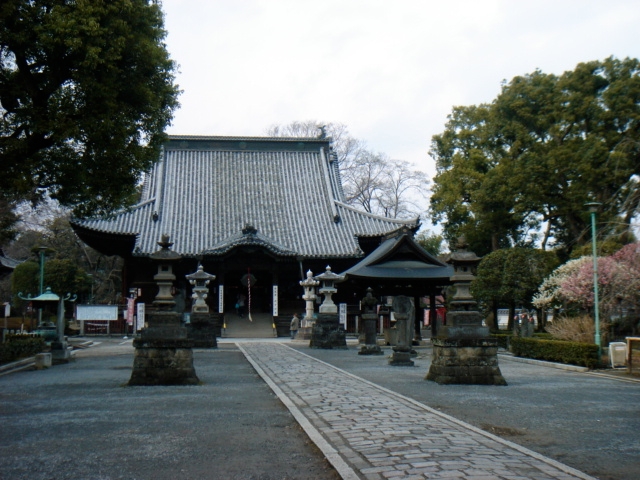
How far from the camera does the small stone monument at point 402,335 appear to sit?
677 inches

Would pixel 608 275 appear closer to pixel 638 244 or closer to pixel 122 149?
pixel 638 244

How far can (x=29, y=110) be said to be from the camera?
40.4 feet

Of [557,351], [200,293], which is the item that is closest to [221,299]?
[200,293]

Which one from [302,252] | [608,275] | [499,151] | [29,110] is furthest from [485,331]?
[499,151]

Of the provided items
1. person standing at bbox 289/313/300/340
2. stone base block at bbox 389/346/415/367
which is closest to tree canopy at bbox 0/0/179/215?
stone base block at bbox 389/346/415/367

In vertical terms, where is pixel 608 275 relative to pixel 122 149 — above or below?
below

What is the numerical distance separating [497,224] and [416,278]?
1585 centimetres

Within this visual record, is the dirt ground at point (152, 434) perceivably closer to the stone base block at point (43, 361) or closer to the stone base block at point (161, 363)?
the stone base block at point (161, 363)

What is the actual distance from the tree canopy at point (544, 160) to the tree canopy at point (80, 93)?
21610mm

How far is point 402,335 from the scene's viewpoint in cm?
1862

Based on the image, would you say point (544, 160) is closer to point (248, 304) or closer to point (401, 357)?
point (248, 304)

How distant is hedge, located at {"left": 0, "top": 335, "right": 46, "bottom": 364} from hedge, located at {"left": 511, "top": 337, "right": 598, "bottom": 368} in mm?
15682

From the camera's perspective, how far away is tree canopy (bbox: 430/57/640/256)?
3138 cm

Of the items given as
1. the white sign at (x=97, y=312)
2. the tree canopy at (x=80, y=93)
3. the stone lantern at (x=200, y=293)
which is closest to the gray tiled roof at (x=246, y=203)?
the white sign at (x=97, y=312)
